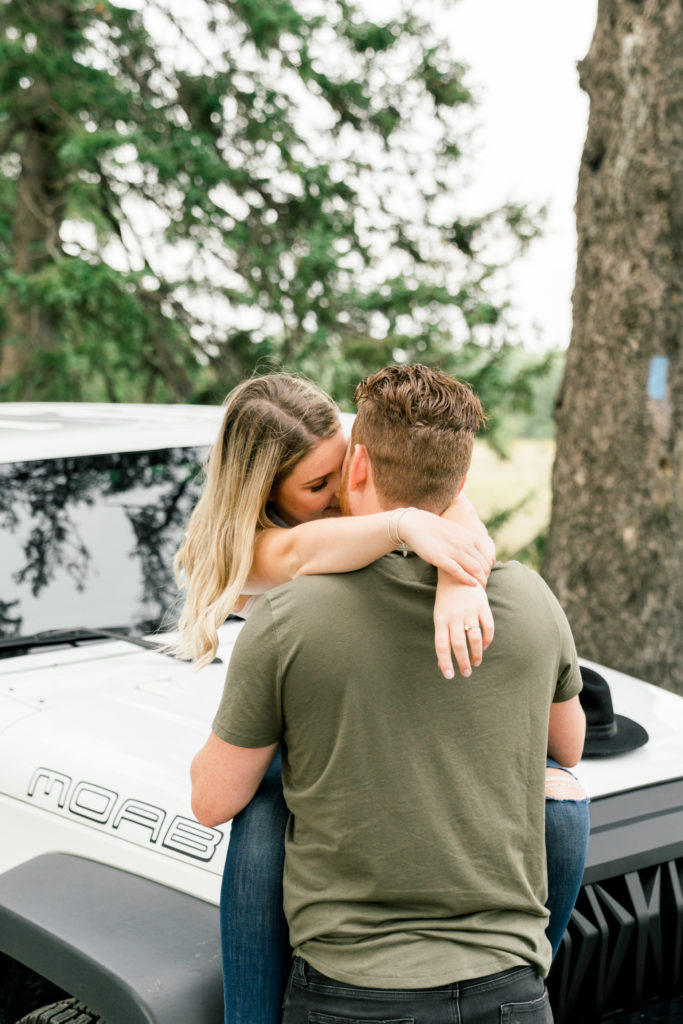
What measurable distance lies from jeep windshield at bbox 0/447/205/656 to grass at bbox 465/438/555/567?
4.82 metres

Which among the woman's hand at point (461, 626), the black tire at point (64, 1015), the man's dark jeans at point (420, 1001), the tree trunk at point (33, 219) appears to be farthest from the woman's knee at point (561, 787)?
the tree trunk at point (33, 219)

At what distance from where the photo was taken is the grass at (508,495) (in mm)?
8164

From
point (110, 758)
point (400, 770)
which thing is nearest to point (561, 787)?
point (400, 770)

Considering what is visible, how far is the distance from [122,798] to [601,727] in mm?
1106

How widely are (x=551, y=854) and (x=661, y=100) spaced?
463 cm

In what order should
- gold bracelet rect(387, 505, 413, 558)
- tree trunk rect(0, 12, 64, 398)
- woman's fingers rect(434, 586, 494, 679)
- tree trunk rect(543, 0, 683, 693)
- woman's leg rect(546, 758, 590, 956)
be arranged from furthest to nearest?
tree trunk rect(0, 12, 64, 398)
tree trunk rect(543, 0, 683, 693)
woman's leg rect(546, 758, 590, 956)
gold bracelet rect(387, 505, 413, 558)
woman's fingers rect(434, 586, 494, 679)

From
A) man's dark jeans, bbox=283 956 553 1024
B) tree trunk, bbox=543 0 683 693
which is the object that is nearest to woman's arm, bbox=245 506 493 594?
man's dark jeans, bbox=283 956 553 1024

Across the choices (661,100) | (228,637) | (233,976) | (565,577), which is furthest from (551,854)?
(661,100)

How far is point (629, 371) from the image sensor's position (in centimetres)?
541

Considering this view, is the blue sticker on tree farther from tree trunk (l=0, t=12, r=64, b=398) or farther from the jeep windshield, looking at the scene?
tree trunk (l=0, t=12, r=64, b=398)

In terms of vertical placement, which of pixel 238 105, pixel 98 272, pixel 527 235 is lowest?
pixel 98 272

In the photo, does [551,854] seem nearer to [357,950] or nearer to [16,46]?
[357,950]

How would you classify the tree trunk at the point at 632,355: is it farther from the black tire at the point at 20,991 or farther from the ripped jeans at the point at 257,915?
the ripped jeans at the point at 257,915

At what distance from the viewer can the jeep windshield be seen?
9.27ft
